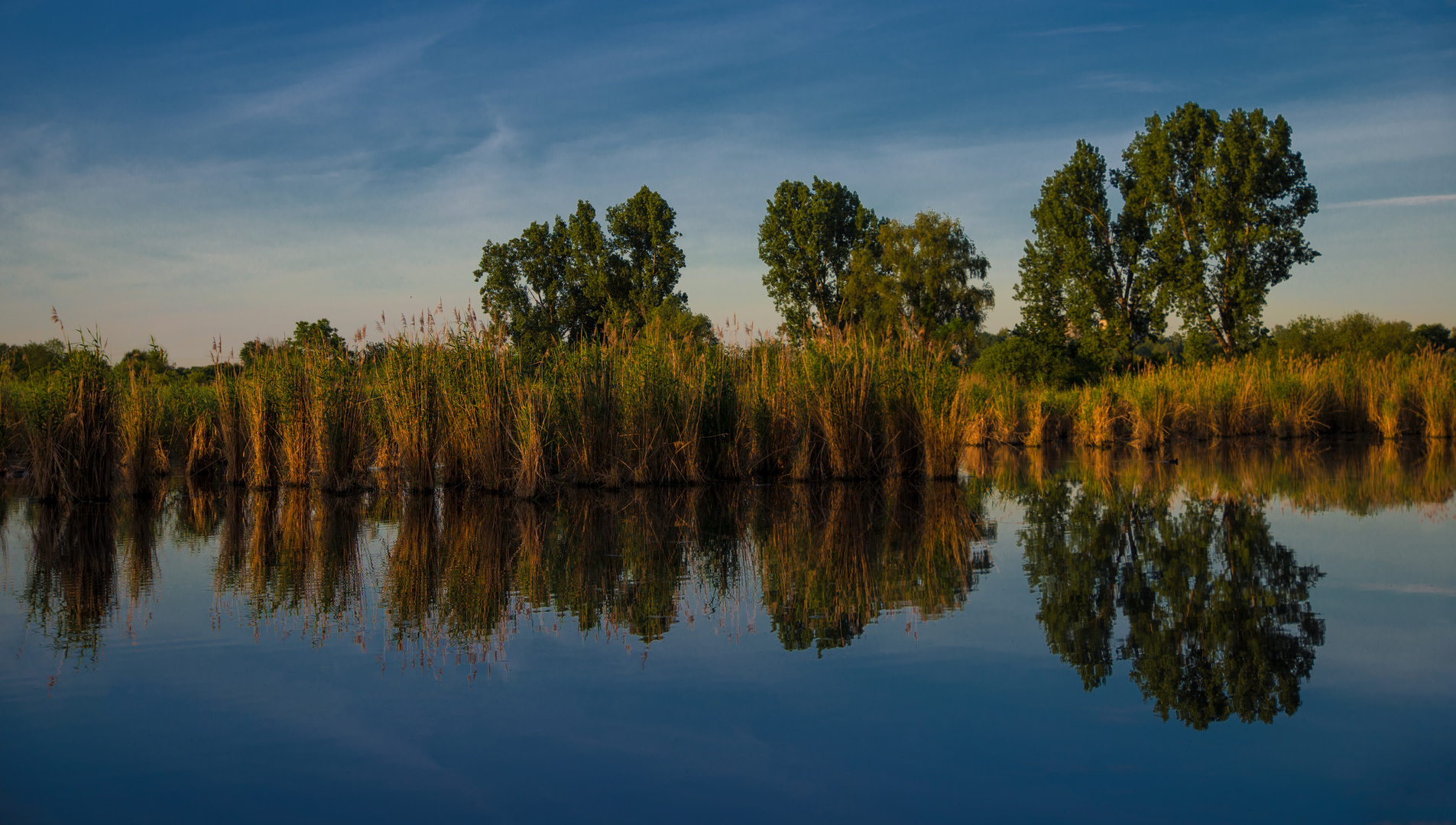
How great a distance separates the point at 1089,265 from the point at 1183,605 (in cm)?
4150

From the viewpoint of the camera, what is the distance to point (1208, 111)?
3956 centimetres

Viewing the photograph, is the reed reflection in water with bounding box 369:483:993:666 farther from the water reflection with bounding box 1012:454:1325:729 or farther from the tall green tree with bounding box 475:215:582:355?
the tall green tree with bounding box 475:215:582:355

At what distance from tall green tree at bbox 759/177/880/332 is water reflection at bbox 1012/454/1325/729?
4867 centimetres

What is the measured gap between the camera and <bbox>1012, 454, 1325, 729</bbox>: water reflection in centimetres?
338

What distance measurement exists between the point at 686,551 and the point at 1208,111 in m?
41.8

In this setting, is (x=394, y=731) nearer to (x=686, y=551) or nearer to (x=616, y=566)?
(x=616, y=566)

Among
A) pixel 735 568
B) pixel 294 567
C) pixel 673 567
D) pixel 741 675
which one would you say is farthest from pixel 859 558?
pixel 294 567

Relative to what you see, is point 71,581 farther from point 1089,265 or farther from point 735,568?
point 1089,265

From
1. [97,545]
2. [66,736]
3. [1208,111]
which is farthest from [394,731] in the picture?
[1208,111]

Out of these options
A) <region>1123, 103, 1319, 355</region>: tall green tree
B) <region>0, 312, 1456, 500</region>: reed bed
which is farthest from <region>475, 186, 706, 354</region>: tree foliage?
<region>0, 312, 1456, 500</region>: reed bed

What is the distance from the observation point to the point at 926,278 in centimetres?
5088

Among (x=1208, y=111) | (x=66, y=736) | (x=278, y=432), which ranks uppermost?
(x=1208, y=111)

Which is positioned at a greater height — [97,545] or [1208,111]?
[1208,111]

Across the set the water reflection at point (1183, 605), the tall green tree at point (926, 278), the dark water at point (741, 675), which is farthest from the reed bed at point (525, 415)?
the tall green tree at point (926, 278)
